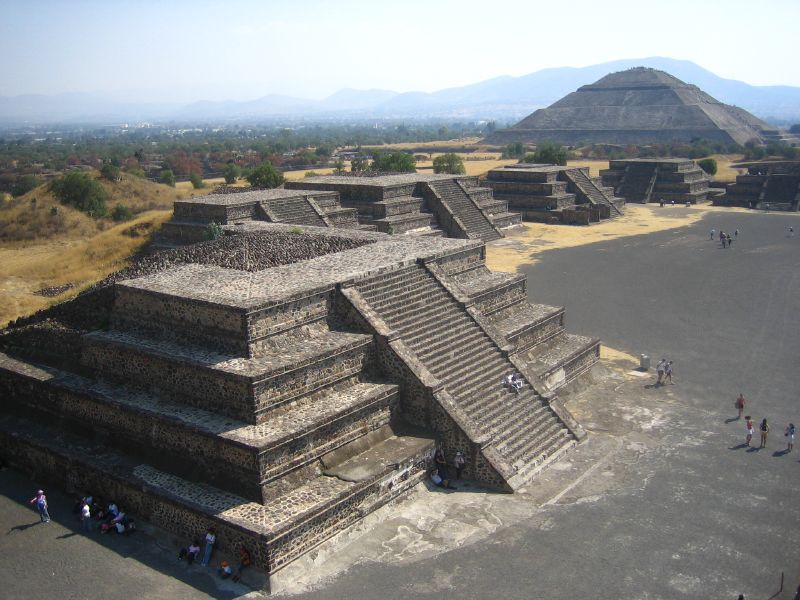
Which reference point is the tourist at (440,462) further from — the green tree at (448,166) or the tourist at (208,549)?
the green tree at (448,166)

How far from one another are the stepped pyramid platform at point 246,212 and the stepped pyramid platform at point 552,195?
58.1 ft

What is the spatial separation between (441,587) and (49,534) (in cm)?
609

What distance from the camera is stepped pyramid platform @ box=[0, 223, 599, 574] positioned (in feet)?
34.1

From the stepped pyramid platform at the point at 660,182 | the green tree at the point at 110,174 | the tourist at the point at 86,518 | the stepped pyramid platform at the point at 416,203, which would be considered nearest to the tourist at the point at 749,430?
the tourist at the point at 86,518

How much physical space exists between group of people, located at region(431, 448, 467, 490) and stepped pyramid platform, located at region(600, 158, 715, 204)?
1714 inches

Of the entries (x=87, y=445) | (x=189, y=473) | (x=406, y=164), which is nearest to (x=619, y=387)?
(x=189, y=473)

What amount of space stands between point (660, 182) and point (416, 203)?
27.0 metres

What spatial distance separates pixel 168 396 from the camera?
11.8 metres

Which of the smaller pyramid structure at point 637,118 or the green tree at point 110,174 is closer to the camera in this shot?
the green tree at point 110,174

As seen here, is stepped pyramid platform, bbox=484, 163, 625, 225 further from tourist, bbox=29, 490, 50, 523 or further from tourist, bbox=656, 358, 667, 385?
tourist, bbox=29, 490, 50, 523

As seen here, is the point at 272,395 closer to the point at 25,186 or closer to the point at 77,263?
the point at 77,263

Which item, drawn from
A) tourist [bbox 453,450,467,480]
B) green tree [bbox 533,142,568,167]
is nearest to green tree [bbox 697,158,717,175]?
green tree [bbox 533,142,568,167]

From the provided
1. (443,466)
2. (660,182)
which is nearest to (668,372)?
(443,466)

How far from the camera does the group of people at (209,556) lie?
9539 mm
